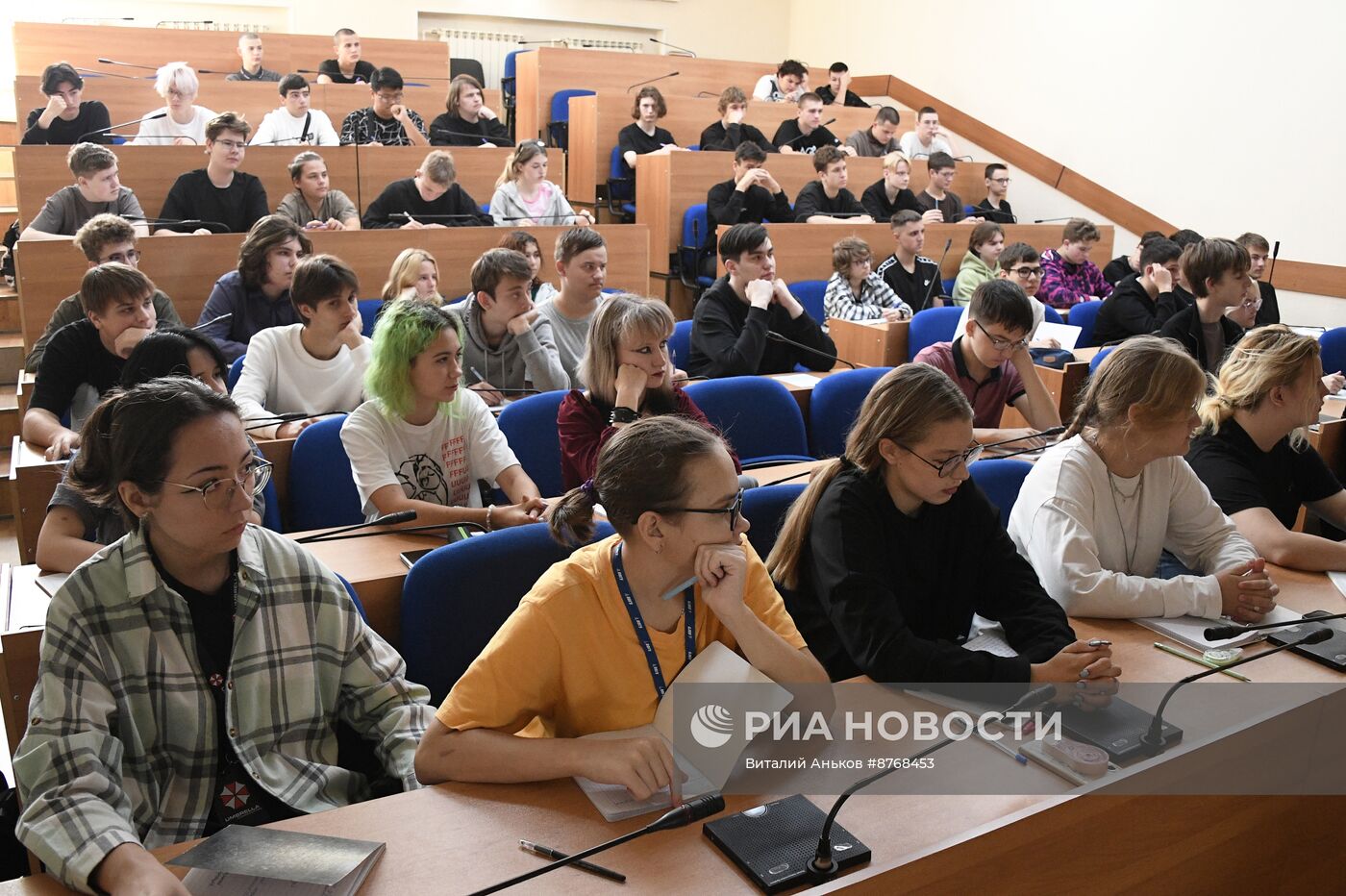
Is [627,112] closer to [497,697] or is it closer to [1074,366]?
[1074,366]

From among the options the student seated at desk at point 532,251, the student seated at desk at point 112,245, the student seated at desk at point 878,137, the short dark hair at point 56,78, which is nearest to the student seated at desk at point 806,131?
the student seated at desk at point 878,137

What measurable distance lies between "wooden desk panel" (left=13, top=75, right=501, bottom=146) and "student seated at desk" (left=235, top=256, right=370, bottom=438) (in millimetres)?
4249

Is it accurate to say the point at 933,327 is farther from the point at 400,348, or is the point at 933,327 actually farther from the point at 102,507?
the point at 102,507

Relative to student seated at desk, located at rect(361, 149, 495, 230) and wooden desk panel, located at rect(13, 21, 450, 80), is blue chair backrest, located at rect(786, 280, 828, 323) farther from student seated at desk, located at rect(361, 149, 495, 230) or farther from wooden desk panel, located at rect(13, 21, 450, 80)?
wooden desk panel, located at rect(13, 21, 450, 80)

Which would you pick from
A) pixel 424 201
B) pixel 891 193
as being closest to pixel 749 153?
pixel 891 193

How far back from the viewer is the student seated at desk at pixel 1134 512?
1990 mm

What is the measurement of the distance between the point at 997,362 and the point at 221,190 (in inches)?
153

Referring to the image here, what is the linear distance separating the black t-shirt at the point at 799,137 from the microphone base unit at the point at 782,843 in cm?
759

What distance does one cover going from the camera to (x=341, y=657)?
1579 millimetres

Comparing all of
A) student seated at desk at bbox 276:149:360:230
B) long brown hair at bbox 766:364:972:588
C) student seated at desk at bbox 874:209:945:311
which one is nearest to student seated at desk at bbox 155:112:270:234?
student seated at desk at bbox 276:149:360:230

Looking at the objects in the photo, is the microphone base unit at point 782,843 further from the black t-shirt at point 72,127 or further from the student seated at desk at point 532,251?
the black t-shirt at point 72,127

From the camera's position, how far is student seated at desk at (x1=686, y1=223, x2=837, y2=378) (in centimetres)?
420

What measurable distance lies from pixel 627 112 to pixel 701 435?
6.62m

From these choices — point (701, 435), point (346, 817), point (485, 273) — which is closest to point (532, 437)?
point (485, 273)
